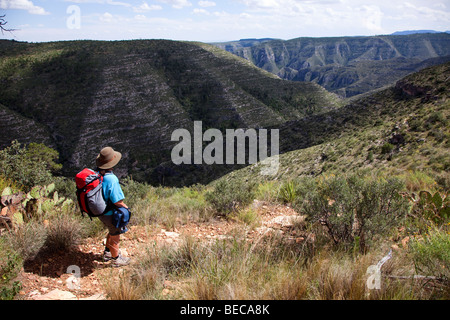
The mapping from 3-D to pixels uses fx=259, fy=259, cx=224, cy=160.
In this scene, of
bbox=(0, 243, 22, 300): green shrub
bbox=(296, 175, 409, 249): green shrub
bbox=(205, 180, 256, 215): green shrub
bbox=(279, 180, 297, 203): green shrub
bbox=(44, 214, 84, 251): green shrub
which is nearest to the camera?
bbox=(0, 243, 22, 300): green shrub

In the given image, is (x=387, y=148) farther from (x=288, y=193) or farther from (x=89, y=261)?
(x=89, y=261)

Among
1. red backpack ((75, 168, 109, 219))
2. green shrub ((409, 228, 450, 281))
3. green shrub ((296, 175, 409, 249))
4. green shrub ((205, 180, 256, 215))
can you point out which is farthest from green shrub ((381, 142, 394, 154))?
red backpack ((75, 168, 109, 219))

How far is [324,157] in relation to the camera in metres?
16.9

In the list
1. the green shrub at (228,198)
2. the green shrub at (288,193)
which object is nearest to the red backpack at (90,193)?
the green shrub at (228,198)

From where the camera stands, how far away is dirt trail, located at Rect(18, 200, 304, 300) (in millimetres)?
2615

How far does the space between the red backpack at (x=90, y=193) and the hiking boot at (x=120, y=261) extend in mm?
628

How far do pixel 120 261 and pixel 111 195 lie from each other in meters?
0.84

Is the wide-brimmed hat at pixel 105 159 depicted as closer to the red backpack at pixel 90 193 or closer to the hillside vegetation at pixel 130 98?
the red backpack at pixel 90 193

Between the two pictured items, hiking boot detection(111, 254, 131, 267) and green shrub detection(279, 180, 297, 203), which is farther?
green shrub detection(279, 180, 297, 203)

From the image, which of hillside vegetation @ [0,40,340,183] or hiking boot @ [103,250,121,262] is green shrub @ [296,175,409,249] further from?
hillside vegetation @ [0,40,340,183]

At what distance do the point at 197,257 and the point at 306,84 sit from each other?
6566 cm

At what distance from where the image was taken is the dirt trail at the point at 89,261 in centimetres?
262

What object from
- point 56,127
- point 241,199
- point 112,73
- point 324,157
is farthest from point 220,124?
point 241,199

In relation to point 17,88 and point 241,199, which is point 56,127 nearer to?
point 17,88
